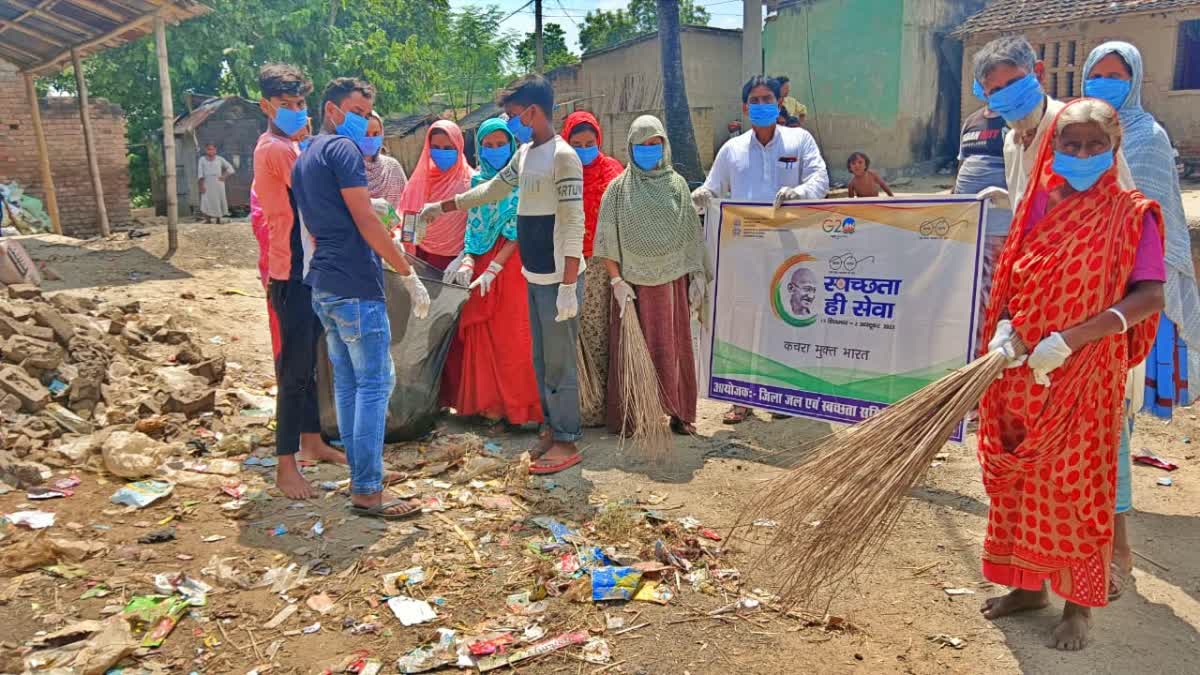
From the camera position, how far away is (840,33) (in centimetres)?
A: 1619

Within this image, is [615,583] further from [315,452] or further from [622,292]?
[315,452]

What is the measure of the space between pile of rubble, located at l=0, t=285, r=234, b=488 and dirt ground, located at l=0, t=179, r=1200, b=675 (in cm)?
41

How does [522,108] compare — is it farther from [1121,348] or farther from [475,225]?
[1121,348]

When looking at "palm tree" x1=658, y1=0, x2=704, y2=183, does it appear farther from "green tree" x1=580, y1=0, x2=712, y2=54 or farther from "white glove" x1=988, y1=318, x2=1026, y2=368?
"green tree" x1=580, y1=0, x2=712, y2=54

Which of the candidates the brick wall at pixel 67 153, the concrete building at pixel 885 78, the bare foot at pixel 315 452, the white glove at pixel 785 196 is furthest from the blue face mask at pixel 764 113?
the brick wall at pixel 67 153

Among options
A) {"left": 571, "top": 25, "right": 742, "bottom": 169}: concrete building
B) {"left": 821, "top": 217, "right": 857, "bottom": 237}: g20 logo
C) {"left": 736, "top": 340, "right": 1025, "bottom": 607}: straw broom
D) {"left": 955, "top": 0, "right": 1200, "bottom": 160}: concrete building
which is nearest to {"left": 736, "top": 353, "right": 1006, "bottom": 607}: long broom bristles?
{"left": 736, "top": 340, "right": 1025, "bottom": 607}: straw broom

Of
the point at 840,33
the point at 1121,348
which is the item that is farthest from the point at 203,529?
the point at 840,33

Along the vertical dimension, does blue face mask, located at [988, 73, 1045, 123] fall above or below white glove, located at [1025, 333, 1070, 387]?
above

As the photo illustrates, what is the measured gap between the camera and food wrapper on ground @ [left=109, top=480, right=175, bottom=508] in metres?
3.86

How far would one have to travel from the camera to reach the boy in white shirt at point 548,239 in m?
4.01

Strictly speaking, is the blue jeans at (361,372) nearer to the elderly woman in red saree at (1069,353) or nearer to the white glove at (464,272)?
the white glove at (464,272)

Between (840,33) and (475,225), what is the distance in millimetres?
13483

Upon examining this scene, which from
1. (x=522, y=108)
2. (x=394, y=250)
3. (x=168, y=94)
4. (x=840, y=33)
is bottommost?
(x=394, y=250)

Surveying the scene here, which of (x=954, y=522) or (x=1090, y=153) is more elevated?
(x=1090, y=153)
